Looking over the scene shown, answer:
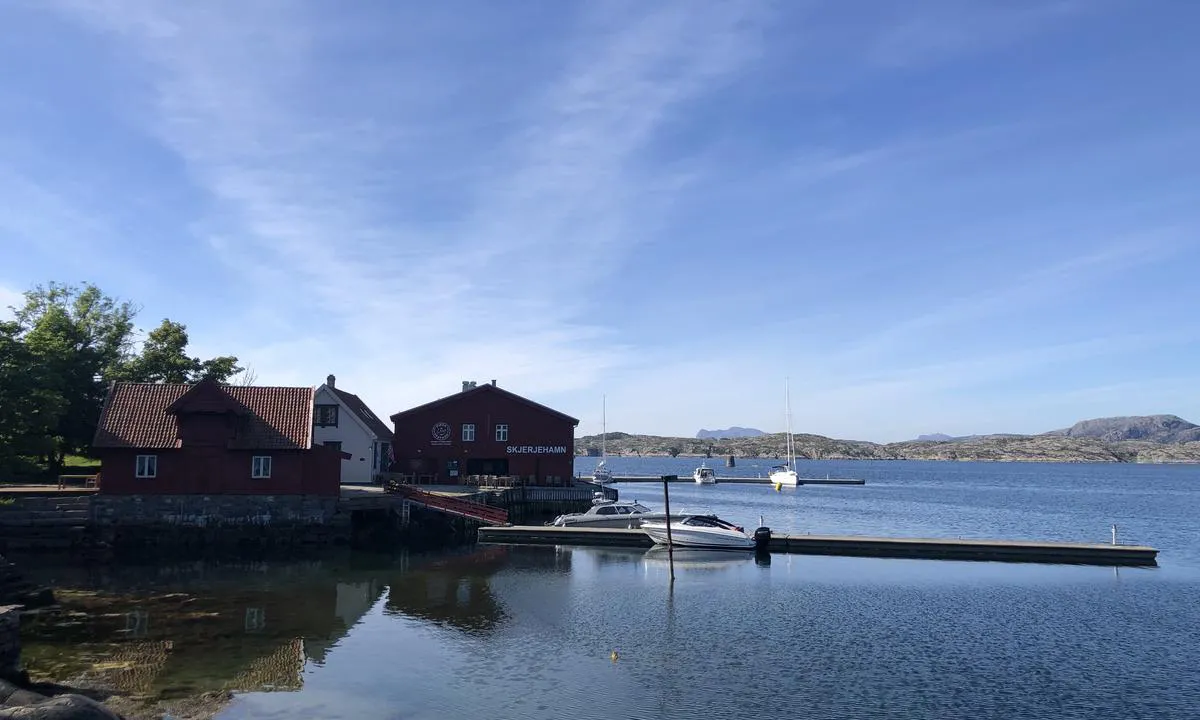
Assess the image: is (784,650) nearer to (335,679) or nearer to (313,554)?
(335,679)

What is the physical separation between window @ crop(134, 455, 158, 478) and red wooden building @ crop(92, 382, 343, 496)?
0.16 feet

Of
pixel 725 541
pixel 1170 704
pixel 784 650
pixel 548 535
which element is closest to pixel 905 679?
pixel 784 650

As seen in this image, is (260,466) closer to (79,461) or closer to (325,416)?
(325,416)

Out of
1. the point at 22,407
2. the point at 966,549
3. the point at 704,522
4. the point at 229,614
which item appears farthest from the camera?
the point at 22,407

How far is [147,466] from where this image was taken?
145 ft

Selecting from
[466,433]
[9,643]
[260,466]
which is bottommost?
[9,643]

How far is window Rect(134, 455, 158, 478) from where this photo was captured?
145 ft

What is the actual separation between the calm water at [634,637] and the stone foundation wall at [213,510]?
5.31 m

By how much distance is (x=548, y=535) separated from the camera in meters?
48.2

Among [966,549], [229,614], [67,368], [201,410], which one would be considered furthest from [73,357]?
[966,549]

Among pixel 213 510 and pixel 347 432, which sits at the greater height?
pixel 347 432

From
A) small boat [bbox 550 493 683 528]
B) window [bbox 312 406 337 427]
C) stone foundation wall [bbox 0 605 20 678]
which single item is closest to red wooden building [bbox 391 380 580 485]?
window [bbox 312 406 337 427]

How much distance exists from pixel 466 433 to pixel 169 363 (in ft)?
80.7

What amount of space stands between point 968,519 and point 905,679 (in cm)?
5726
